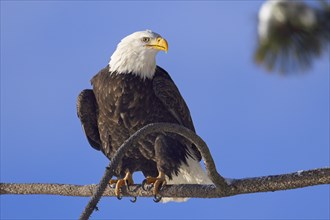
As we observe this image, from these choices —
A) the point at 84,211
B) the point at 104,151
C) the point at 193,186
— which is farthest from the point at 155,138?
the point at 84,211

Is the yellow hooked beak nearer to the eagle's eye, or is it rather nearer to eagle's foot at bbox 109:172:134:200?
the eagle's eye

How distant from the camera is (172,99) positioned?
235 inches

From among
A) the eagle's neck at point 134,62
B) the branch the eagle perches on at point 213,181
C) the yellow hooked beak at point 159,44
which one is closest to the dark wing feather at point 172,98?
the eagle's neck at point 134,62

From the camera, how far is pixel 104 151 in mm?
6262

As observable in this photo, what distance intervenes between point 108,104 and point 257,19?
15.0ft

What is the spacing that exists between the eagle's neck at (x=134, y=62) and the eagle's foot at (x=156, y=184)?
117 centimetres

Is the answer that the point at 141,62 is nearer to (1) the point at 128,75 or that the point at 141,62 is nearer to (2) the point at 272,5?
(1) the point at 128,75

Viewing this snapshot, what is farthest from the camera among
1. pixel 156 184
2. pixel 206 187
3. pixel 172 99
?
pixel 172 99

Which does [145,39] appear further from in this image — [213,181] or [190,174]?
[213,181]

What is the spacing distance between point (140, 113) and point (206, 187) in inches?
59.3

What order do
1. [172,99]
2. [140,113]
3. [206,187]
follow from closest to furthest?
[206,187] → [140,113] → [172,99]

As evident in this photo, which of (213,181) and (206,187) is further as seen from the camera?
(206,187)

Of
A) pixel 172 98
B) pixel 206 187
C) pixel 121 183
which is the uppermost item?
pixel 172 98

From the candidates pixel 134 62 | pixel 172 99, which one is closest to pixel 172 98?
pixel 172 99
